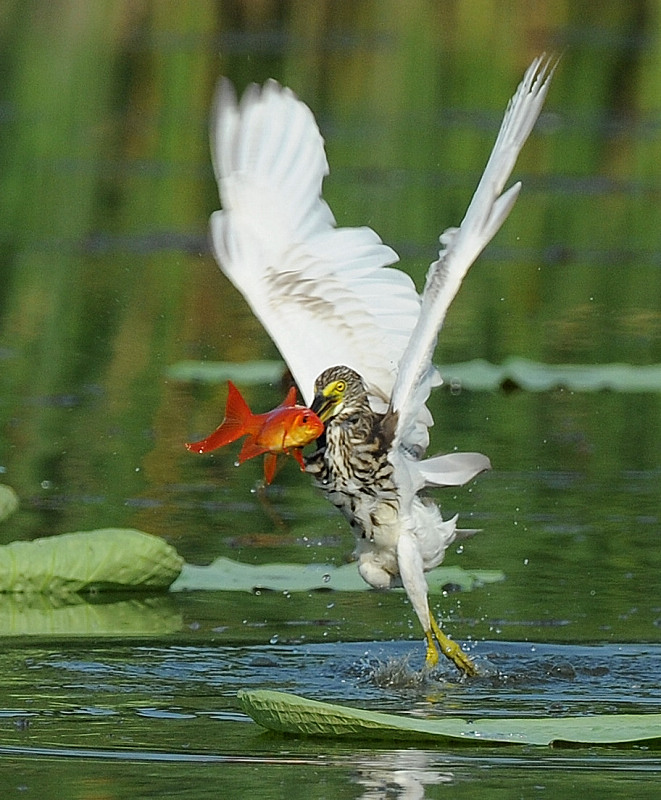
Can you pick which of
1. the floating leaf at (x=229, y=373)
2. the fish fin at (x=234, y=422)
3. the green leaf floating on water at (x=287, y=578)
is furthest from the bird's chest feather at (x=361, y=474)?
the floating leaf at (x=229, y=373)

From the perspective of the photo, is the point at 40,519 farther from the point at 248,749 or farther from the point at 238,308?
the point at 238,308

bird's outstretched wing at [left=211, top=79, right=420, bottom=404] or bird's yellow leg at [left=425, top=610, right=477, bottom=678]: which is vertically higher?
bird's outstretched wing at [left=211, top=79, right=420, bottom=404]

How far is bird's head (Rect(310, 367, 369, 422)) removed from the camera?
6875 mm

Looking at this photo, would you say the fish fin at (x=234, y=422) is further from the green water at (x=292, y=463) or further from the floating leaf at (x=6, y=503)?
the floating leaf at (x=6, y=503)

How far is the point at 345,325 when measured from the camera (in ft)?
25.0

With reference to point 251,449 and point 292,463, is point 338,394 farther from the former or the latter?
point 292,463

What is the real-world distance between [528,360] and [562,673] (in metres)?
5.88

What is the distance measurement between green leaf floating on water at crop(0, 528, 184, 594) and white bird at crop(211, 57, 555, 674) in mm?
884

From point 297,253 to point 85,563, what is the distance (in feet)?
4.28

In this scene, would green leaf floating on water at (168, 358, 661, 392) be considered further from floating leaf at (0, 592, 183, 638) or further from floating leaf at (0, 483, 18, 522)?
floating leaf at (0, 592, 183, 638)

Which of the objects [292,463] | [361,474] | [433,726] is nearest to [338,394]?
[361,474]

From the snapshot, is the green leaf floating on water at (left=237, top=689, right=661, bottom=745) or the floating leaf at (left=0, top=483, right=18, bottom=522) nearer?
the green leaf floating on water at (left=237, top=689, right=661, bottom=745)

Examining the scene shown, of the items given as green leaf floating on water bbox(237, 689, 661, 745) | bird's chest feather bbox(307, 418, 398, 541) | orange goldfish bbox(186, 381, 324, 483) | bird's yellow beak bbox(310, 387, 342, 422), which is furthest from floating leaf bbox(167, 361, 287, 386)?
green leaf floating on water bbox(237, 689, 661, 745)

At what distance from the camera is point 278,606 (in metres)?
7.84
